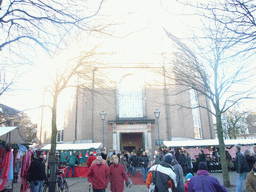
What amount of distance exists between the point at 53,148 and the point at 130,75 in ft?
58.9

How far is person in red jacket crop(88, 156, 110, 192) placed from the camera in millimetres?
5957

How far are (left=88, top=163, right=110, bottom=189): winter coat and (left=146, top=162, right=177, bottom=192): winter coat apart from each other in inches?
70.2

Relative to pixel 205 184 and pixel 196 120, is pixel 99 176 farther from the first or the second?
pixel 196 120

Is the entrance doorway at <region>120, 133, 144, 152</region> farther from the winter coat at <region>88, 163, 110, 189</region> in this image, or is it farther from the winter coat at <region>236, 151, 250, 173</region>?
the winter coat at <region>88, 163, 110, 189</region>

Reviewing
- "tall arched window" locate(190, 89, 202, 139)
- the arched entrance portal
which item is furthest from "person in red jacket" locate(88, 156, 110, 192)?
"tall arched window" locate(190, 89, 202, 139)

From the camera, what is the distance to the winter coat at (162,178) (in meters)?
4.55

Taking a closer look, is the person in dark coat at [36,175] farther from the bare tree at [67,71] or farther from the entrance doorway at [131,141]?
the entrance doorway at [131,141]

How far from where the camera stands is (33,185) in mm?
6840

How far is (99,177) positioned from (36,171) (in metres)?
2.29

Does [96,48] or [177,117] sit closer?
[96,48]

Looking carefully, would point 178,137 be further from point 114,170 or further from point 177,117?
point 114,170

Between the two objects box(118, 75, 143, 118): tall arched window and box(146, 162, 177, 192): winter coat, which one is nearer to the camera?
box(146, 162, 177, 192): winter coat

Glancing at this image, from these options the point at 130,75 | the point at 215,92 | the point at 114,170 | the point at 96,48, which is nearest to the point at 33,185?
the point at 114,170

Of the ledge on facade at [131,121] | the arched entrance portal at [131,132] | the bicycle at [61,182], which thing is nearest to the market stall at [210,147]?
the arched entrance portal at [131,132]
